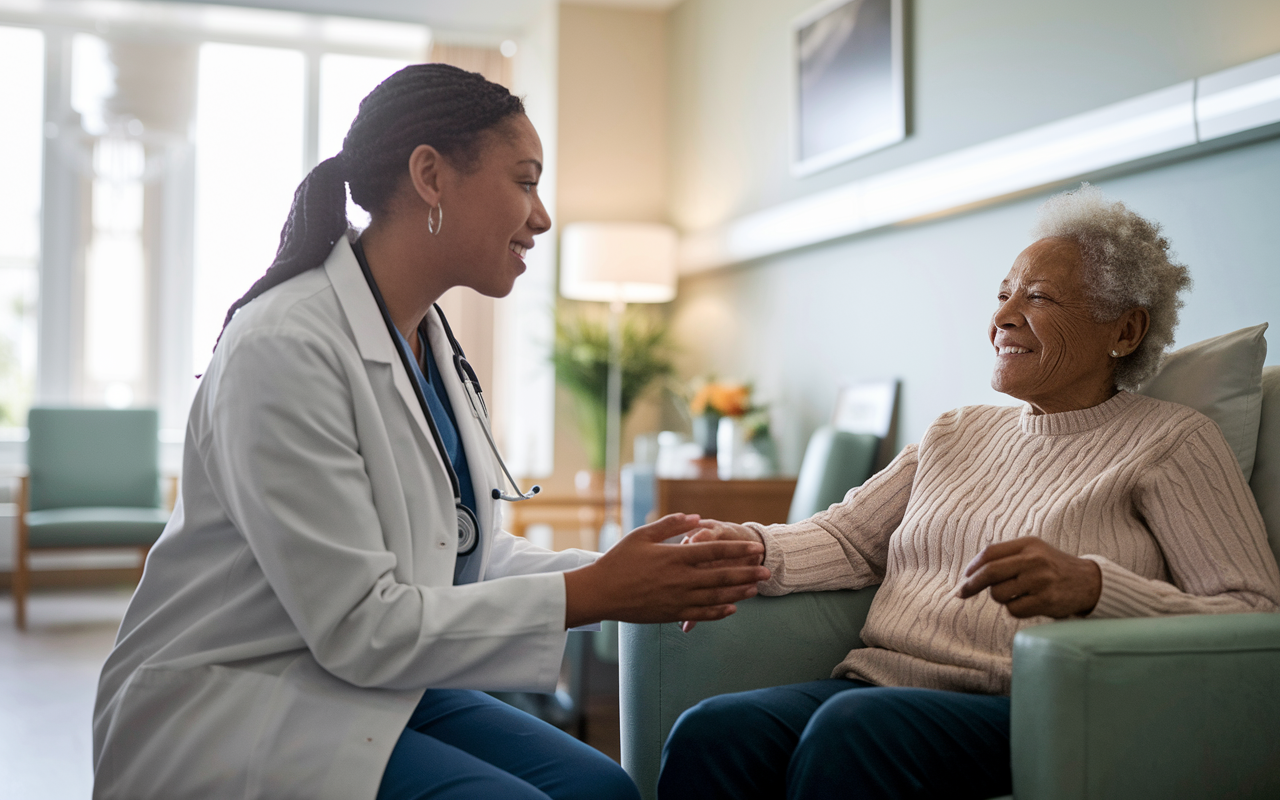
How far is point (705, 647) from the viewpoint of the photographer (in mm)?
1630

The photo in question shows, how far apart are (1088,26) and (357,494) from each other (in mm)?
2377

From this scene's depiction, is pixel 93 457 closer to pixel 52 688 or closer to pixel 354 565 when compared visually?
pixel 52 688

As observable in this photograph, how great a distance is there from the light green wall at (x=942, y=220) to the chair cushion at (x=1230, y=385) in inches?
25.6

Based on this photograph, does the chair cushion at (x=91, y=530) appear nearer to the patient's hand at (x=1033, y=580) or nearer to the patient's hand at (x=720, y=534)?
the patient's hand at (x=720, y=534)

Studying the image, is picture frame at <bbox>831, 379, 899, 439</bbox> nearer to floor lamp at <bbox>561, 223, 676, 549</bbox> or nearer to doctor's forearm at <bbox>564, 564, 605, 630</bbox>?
floor lamp at <bbox>561, 223, 676, 549</bbox>

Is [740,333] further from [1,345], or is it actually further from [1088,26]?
[1,345]

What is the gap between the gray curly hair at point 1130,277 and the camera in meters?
1.67

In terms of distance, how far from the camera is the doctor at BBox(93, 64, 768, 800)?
1121 mm

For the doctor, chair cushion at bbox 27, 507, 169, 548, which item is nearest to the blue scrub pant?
the doctor

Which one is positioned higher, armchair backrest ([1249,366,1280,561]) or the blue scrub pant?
armchair backrest ([1249,366,1280,561])

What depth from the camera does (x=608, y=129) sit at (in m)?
5.51

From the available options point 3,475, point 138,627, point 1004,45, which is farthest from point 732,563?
point 3,475

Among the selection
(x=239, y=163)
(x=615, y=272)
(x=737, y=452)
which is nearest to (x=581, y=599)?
(x=737, y=452)

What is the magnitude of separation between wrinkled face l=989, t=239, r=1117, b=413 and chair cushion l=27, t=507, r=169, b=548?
4045mm
